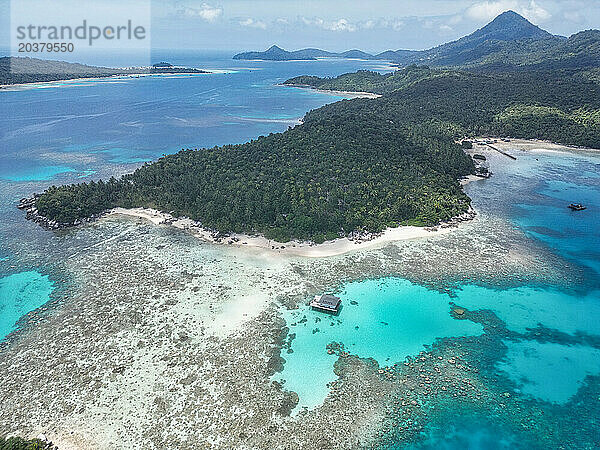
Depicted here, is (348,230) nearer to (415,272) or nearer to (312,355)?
(415,272)

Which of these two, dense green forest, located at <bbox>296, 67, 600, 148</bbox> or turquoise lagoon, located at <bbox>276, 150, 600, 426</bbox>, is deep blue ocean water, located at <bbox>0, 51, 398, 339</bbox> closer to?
turquoise lagoon, located at <bbox>276, 150, 600, 426</bbox>

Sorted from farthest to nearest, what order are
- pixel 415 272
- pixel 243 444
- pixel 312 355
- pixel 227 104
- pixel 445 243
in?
1. pixel 227 104
2. pixel 445 243
3. pixel 415 272
4. pixel 312 355
5. pixel 243 444

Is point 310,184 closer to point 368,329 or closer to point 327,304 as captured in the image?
point 327,304

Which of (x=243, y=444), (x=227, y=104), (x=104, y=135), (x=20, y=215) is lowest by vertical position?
(x=243, y=444)

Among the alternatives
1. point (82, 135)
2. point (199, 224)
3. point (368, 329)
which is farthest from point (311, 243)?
point (82, 135)

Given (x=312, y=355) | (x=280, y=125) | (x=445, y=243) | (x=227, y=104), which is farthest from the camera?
(x=227, y=104)

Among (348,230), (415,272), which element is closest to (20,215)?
(348,230)

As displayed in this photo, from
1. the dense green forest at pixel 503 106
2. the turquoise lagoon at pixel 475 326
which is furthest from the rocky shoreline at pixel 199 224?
the dense green forest at pixel 503 106
